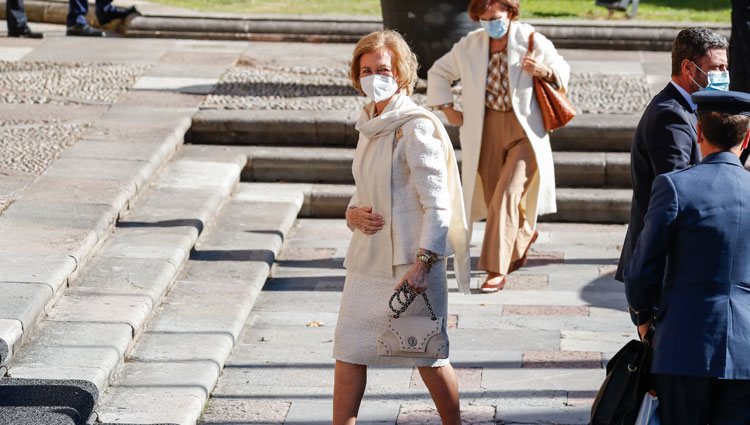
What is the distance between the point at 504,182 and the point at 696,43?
8.81 ft

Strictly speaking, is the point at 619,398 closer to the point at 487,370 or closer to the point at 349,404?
the point at 349,404

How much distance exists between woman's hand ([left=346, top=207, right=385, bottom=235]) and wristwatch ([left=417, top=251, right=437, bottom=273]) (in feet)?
0.72

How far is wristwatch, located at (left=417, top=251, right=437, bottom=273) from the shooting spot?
476 cm

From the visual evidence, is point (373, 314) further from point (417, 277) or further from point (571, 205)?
point (571, 205)

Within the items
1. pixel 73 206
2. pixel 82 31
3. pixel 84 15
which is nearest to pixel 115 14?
pixel 84 15

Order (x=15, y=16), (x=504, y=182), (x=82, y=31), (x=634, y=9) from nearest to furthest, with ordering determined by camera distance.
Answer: (x=504, y=182)
(x=15, y=16)
(x=82, y=31)
(x=634, y=9)

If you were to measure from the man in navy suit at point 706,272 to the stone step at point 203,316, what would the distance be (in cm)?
230

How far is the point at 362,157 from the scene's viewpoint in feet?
16.4

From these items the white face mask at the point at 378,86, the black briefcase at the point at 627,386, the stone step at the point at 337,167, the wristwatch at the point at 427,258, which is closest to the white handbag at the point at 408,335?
the wristwatch at the point at 427,258

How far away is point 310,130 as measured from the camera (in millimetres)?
9836

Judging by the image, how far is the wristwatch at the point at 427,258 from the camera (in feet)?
15.6

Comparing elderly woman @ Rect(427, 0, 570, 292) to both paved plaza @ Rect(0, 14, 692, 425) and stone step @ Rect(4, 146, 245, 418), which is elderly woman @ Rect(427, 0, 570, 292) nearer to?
paved plaza @ Rect(0, 14, 692, 425)

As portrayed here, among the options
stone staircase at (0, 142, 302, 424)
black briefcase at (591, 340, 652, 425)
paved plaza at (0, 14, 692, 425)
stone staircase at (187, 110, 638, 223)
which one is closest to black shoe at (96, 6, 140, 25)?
paved plaza at (0, 14, 692, 425)

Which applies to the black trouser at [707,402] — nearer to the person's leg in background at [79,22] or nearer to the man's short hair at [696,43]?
the man's short hair at [696,43]
